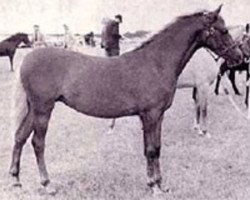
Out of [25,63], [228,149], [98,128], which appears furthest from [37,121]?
[98,128]

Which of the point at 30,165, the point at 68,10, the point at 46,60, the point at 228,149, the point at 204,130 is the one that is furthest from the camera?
the point at 68,10

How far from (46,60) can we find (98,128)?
144 inches

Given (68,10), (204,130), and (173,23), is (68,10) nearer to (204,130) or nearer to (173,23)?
(204,130)

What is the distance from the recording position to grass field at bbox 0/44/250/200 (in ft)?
17.9

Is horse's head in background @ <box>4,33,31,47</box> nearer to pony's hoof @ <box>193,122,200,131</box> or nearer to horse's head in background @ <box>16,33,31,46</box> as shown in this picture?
horse's head in background @ <box>16,33,31,46</box>

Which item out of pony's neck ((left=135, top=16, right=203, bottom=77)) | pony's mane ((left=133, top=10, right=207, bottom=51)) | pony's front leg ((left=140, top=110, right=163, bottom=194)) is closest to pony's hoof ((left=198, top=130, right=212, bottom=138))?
pony's front leg ((left=140, top=110, right=163, bottom=194))

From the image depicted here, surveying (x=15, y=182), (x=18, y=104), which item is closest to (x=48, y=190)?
(x=15, y=182)

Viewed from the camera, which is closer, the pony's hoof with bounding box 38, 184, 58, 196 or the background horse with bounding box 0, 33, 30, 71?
the pony's hoof with bounding box 38, 184, 58, 196

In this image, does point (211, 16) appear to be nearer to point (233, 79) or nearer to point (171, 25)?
point (171, 25)

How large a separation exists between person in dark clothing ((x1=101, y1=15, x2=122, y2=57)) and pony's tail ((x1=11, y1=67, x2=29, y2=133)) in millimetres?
4091

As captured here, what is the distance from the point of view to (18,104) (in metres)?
5.57

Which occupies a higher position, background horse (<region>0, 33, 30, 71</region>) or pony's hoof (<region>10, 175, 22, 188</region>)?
pony's hoof (<region>10, 175, 22, 188</region>)

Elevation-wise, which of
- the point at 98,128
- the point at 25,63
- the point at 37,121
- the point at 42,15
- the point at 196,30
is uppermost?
the point at 196,30

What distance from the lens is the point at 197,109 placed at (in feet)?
28.7
